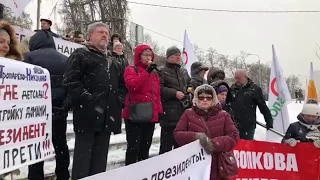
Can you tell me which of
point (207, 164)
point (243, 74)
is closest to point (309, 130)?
point (243, 74)

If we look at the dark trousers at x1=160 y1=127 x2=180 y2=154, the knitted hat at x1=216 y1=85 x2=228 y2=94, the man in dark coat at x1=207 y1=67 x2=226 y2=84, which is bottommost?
the dark trousers at x1=160 y1=127 x2=180 y2=154

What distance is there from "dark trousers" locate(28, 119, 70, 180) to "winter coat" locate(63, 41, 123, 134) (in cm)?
55

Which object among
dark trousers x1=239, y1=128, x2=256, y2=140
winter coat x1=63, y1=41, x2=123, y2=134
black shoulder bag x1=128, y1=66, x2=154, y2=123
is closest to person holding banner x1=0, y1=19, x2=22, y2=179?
winter coat x1=63, y1=41, x2=123, y2=134

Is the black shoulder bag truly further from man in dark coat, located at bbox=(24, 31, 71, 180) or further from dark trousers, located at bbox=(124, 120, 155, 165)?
man in dark coat, located at bbox=(24, 31, 71, 180)

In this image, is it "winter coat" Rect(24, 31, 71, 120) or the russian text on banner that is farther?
the russian text on banner

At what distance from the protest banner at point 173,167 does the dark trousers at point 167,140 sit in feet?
5.34

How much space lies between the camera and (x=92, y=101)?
12.9 ft

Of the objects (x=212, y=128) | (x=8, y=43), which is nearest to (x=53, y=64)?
(x=8, y=43)

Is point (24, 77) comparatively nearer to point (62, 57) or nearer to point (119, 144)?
point (62, 57)

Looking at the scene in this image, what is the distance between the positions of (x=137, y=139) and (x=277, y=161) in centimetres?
196

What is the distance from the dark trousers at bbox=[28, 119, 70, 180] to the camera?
4336 mm

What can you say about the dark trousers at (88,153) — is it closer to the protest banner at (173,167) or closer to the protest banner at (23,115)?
the protest banner at (23,115)

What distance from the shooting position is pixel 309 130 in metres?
5.19

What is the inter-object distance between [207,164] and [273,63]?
6.65 meters
